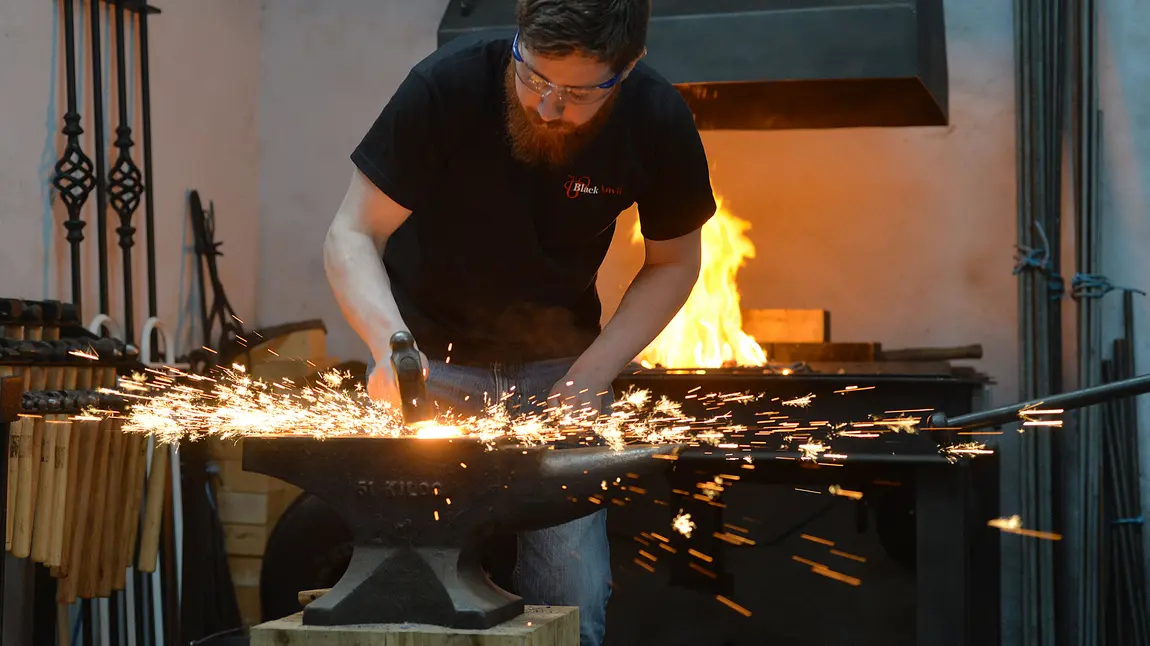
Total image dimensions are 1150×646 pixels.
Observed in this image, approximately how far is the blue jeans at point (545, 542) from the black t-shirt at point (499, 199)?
0.10 ft

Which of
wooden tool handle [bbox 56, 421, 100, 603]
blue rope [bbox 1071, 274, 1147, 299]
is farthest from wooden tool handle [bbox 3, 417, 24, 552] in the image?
blue rope [bbox 1071, 274, 1147, 299]

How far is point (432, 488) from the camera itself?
5.22 feet

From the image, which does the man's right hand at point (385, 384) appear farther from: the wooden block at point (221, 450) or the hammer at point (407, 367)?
the wooden block at point (221, 450)

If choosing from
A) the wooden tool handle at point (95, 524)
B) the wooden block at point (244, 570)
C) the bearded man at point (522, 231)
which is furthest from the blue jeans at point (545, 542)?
the wooden block at point (244, 570)

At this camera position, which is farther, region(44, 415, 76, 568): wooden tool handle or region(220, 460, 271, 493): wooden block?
region(220, 460, 271, 493): wooden block

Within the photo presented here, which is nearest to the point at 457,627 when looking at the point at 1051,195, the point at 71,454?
the point at 71,454

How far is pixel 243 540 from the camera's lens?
377cm

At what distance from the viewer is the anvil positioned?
1.58 meters

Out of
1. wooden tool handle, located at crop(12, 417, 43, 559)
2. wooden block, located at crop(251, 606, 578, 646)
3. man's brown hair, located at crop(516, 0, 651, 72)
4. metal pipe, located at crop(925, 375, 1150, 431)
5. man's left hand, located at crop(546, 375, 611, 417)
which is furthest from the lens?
wooden tool handle, located at crop(12, 417, 43, 559)

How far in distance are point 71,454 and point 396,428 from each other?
1.20 m

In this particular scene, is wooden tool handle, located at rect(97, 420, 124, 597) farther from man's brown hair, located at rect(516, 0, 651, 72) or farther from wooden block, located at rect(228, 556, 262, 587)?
man's brown hair, located at rect(516, 0, 651, 72)

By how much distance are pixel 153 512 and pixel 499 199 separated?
64.1 inches

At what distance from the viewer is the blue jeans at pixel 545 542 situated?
201 centimetres

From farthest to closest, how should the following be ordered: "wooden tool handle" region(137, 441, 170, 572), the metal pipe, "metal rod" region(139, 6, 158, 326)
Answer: "metal rod" region(139, 6, 158, 326) → "wooden tool handle" region(137, 441, 170, 572) → the metal pipe
